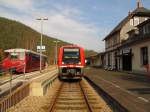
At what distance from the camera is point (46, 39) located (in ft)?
455

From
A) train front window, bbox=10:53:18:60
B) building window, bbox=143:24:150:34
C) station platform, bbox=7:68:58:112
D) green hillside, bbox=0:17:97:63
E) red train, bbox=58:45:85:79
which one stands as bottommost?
station platform, bbox=7:68:58:112

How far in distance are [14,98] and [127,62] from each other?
117 ft

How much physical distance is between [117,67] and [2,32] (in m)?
73.4

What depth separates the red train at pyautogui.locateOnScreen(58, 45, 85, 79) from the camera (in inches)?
901

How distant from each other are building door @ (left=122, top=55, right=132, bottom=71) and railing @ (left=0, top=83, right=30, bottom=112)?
30889 millimetres

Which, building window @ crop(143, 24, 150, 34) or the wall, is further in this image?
building window @ crop(143, 24, 150, 34)

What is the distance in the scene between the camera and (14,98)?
11.8 m

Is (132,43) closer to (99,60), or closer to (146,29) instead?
(146,29)

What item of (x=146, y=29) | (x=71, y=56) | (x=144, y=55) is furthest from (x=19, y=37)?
(x=71, y=56)

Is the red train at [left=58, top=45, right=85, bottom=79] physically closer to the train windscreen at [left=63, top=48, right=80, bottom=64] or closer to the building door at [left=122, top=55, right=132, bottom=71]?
the train windscreen at [left=63, top=48, right=80, bottom=64]

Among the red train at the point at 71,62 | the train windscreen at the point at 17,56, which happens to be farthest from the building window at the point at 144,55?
the train windscreen at the point at 17,56

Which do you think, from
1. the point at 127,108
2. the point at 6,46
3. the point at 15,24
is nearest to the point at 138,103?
the point at 127,108

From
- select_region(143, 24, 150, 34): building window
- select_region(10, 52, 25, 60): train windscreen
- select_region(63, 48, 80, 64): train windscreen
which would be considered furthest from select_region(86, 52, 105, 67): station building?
select_region(63, 48, 80, 64): train windscreen

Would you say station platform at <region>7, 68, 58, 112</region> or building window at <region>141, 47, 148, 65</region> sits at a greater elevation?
building window at <region>141, 47, 148, 65</region>
